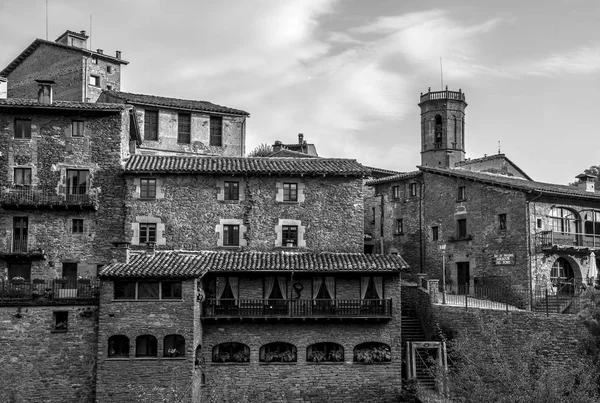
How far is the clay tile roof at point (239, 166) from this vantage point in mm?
41156

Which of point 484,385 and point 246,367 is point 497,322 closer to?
point 484,385

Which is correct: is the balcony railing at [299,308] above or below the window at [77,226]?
below

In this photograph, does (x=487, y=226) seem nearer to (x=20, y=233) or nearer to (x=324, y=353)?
(x=324, y=353)

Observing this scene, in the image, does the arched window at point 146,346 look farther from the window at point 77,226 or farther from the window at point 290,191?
the window at point 290,191

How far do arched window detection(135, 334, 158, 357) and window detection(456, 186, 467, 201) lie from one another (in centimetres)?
2285

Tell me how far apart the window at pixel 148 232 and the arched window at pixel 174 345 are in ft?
25.4

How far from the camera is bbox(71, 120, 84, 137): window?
136 ft

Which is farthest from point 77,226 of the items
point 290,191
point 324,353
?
point 324,353

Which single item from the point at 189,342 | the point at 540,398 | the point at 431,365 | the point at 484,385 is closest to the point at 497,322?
the point at 431,365

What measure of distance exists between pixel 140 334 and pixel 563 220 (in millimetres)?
26661

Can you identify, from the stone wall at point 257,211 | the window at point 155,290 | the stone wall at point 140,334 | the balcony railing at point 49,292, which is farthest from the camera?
the stone wall at point 257,211

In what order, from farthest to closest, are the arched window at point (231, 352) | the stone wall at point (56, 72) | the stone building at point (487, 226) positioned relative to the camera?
the stone wall at point (56, 72), the stone building at point (487, 226), the arched window at point (231, 352)

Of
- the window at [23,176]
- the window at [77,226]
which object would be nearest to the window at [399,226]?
the window at [77,226]

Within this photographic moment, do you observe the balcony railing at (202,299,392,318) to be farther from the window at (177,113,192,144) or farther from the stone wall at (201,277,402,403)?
the window at (177,113,192,144)
